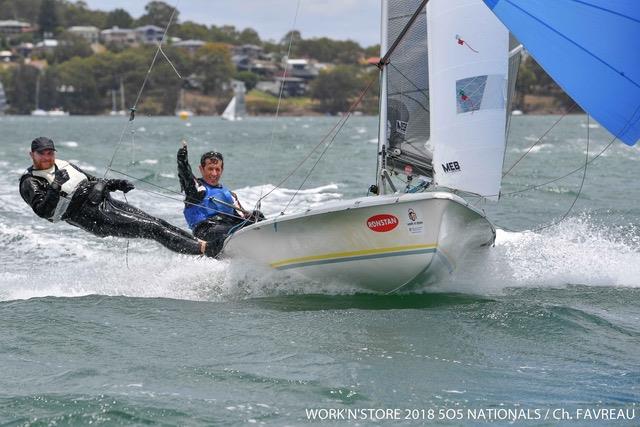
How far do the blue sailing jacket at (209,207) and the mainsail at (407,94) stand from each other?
5.00 feet

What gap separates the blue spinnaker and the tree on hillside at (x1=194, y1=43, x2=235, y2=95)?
10609 centimetres

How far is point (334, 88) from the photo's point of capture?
124938mm

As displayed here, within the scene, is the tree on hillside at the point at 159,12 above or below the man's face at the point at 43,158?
above

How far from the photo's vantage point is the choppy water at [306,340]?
5535 mm

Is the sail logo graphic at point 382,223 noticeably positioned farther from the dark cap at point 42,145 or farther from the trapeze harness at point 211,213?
the dark cap at point 42,145

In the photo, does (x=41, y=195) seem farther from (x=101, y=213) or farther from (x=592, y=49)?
(x=592, y=49)

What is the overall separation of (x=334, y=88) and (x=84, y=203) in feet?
384

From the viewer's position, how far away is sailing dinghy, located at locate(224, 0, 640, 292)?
7441 millimetres

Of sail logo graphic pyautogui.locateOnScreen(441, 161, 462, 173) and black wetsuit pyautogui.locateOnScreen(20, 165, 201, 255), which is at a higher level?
sail logo graphic pyautogui.locateOnScreen(441, 161, 462, 173)

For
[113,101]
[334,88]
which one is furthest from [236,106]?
[334,88]

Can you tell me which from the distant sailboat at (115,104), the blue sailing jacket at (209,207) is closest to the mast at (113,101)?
the distant sailboat at (115,104)

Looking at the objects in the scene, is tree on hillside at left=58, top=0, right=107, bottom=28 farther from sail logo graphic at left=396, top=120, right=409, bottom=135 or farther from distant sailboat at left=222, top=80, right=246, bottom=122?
sail logo graphic at left=396, top=120, right=409, bottom=135

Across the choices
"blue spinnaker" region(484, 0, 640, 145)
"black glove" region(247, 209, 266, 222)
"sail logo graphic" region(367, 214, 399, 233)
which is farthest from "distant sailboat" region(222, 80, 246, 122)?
"blue spinnaker" region(484, 0, 640, 145)

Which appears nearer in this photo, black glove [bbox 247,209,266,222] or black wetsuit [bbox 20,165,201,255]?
black wetsuit [bbox 20,165,201,255]
